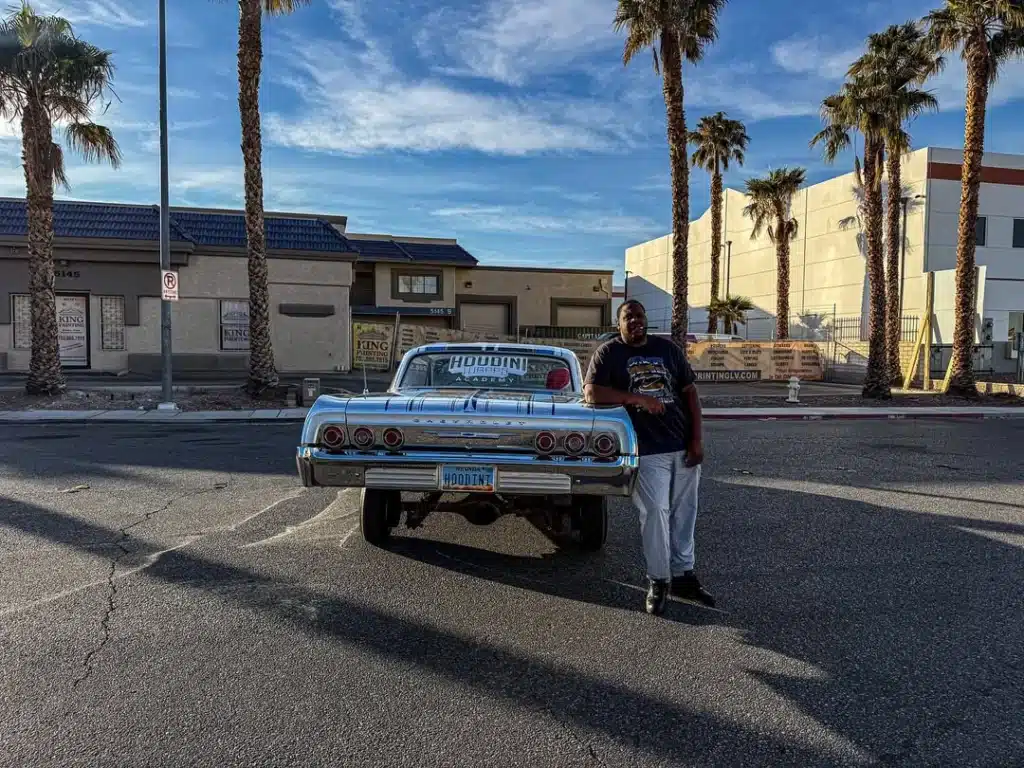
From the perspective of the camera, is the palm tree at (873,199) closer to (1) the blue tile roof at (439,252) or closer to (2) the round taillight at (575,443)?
(2) the round taillight at (575,443)

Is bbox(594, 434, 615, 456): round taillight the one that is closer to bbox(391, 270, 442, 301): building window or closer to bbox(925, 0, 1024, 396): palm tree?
bbox(925, 0, 1024, 396): palm tree

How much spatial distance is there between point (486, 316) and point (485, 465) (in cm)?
3849

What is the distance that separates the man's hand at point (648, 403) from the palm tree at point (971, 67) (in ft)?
→ 59.9

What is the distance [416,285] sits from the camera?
128ft

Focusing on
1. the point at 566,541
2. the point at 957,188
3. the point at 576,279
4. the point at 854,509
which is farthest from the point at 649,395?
the point at 576,279

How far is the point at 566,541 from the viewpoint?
5.88 meters

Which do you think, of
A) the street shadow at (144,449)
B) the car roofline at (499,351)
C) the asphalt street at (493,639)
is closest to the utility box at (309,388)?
the street shadow at (144,449)

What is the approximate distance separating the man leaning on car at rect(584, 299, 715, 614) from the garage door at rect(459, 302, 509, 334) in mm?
37898

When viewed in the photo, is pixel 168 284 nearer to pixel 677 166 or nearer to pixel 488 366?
pixel 488 366

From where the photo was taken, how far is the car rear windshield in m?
6.41

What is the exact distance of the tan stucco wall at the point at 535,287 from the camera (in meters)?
42.1

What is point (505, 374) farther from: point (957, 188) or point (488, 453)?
point (957, 188)

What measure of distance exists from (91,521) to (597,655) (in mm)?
4756

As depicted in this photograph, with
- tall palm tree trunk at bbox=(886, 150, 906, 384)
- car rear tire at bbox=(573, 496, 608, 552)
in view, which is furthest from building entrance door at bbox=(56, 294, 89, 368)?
tall palm tree trunk at bbox=(886, 150, 906, 384)
